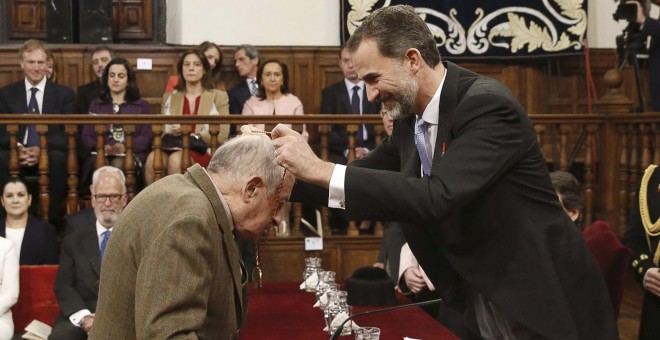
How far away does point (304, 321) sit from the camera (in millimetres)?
3646

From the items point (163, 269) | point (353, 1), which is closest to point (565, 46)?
point (353, 1)

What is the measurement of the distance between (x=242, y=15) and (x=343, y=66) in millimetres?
1630

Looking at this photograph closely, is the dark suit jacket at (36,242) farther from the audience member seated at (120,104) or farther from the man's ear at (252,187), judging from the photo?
the man's ear at (252,187)

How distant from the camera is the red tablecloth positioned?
335 cm

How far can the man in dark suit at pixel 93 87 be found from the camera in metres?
7.25

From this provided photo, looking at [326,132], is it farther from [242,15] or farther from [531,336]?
[531,336]

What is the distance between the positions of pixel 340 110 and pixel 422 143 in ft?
15.9

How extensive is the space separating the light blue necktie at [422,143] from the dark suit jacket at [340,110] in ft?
12.9

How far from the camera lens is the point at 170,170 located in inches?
252

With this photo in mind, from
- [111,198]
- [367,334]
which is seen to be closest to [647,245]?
[367,334]

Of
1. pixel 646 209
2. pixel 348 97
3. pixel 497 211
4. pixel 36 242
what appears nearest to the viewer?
pixel 497 211

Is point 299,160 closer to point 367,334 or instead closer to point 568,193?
point 367,334

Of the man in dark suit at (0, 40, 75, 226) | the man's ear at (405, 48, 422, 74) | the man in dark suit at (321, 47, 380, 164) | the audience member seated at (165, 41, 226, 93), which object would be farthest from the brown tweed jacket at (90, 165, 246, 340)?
the audience member seated at (165, 41, 226, 93)

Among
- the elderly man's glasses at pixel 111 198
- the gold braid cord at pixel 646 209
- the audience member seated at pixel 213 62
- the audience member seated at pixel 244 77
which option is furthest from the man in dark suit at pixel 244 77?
the gold braid cord at pixel 646 209
